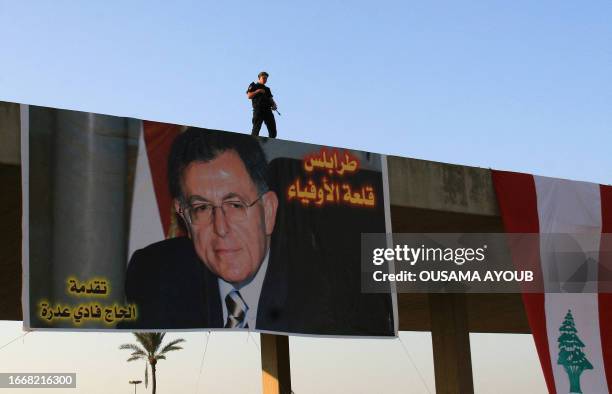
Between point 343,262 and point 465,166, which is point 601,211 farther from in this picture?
point 343,262

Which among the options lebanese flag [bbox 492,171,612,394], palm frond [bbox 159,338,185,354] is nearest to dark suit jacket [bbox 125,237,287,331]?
lebanese flag [bbox 492,171,612,394]

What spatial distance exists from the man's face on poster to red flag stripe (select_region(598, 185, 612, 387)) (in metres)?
8.90

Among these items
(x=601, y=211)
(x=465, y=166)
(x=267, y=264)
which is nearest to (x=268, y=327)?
(x=267, y=264)

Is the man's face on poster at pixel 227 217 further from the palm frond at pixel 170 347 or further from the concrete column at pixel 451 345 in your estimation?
the palm frond at pixel 170 347

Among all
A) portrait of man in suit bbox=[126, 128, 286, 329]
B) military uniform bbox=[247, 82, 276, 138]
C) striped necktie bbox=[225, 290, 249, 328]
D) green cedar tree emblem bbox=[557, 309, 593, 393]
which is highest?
military uniform bbox=[247, 82, 276, 138]

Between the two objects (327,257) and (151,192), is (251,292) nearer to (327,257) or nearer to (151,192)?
(327,257)

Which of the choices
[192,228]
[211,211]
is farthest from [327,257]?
[192,228]

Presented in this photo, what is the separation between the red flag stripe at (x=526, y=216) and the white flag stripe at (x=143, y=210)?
8333mm

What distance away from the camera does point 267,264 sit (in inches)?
688

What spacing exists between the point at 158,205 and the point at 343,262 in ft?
13.2

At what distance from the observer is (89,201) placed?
1557 centimetres

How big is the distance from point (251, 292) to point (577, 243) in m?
8.80

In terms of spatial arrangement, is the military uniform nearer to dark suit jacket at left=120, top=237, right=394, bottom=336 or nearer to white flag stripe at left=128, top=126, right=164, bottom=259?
dark suit jacket at left=120, top=237, right=394, bottom=336

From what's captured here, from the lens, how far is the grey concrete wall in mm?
19656
